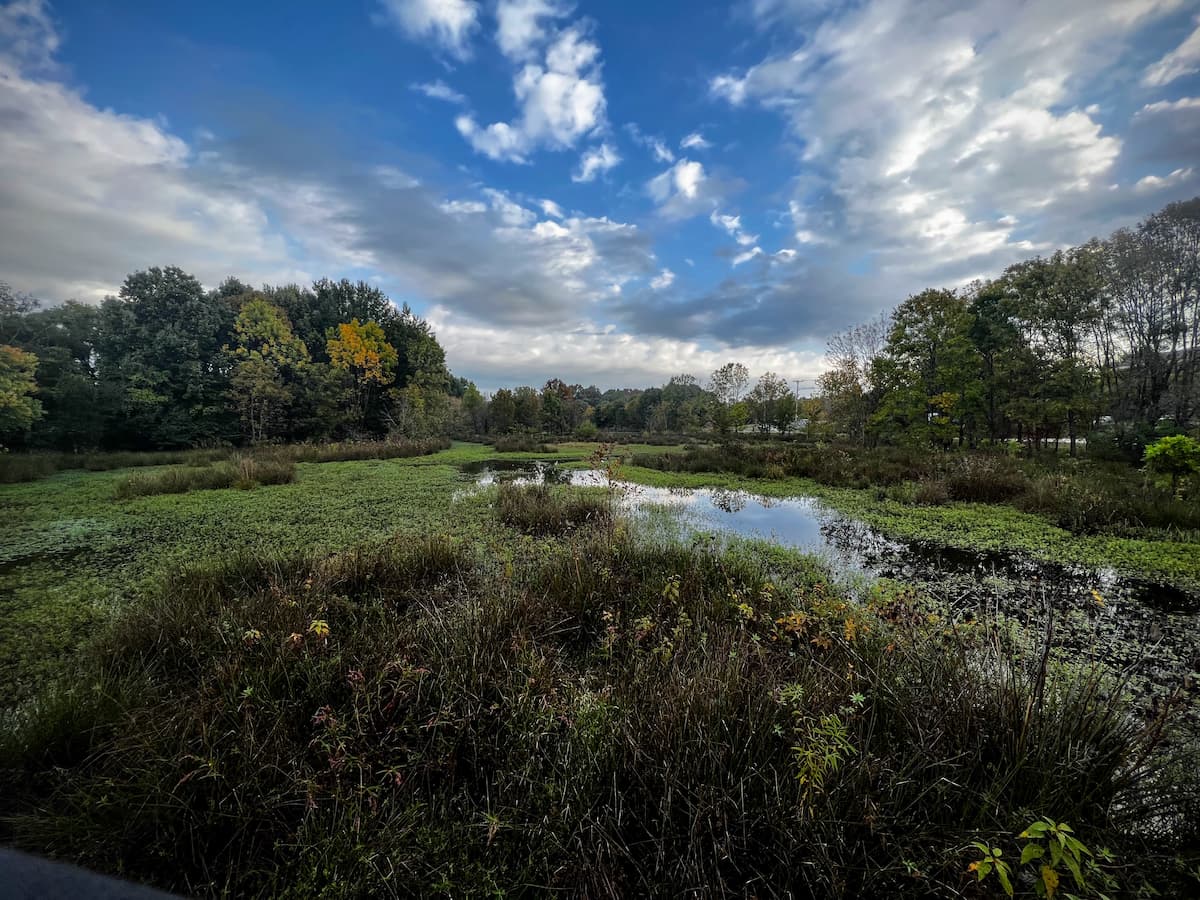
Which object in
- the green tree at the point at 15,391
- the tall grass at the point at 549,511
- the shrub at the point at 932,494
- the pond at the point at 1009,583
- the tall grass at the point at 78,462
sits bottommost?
the pond at the point at 1009,583

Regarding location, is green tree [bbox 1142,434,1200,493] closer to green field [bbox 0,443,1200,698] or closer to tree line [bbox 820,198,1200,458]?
green field [bbox 0,443,1200,698]

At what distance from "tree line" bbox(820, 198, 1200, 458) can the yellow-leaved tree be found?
1047 inches

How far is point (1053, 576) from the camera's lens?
4.64 meters

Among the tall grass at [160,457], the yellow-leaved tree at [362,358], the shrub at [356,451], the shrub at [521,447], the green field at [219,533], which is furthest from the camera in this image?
the yellow-leaved tree at [362,358]

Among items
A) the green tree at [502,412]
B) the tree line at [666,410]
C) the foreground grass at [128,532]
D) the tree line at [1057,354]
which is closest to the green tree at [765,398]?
the tree line at [666,410]

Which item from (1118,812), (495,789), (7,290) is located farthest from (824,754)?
(7,290)

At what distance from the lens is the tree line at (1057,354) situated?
14.9 m

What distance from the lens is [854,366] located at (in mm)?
20750

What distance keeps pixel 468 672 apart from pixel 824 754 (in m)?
1.71

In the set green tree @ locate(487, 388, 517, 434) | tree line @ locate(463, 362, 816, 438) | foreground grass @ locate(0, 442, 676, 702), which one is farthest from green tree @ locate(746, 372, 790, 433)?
foreground grass @ locate(0, 442, 676, 702)

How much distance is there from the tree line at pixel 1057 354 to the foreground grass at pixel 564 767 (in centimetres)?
1916

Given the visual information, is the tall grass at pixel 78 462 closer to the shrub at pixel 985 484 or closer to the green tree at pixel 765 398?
the shrub at pixel 985 484

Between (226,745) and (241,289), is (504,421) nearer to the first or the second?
(241,289)

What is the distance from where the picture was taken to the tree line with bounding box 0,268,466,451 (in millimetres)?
14438
